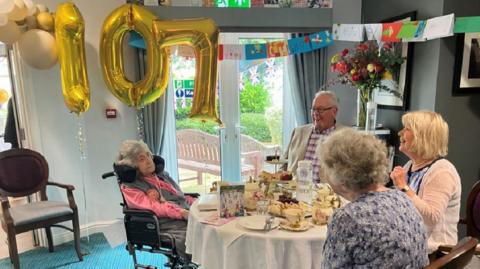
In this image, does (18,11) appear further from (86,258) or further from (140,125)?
(86,258)

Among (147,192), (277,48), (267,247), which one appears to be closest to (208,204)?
(267,247)

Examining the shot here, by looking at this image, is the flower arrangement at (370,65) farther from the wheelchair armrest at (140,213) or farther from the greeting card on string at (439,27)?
the wheelchair armrest at (140,213)

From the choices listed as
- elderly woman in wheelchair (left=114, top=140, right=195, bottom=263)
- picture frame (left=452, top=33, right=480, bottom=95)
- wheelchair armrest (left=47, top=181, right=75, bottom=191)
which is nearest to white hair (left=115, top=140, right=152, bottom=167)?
elderly woman in wheelchair (left=114, top=140, right=195, bottom=263)

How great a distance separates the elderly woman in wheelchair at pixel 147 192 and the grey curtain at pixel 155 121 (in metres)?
1.14

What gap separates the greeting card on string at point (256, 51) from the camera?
11.1ft

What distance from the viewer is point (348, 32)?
3.12 meters

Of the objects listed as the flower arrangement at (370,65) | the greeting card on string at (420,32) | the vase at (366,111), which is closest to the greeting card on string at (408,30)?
the greeting card on string at (420,32)

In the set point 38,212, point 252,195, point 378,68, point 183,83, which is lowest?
point 38,212

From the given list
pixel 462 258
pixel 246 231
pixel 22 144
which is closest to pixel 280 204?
pixel 246 231

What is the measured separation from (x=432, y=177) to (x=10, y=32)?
294cm

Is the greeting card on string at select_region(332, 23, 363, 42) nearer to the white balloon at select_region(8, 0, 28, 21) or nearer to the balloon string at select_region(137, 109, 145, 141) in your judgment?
the balloon string at select_region(137, 109, 145, 141)

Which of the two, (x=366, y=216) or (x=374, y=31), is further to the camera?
(x=374, y=31)

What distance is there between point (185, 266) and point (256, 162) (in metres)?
2.06

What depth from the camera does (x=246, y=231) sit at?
1682mm
